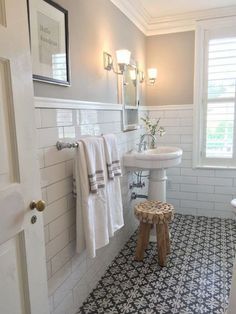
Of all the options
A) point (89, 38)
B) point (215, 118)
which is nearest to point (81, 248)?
point (89, 38)

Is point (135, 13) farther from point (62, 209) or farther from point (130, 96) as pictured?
point (62, 209)

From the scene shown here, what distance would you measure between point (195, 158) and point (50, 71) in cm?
234

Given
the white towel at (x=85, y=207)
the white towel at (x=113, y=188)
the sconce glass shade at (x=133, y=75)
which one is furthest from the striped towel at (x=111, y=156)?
the sconce glass shade at (x=133, y=75)

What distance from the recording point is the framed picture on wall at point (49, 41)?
4.32 feet

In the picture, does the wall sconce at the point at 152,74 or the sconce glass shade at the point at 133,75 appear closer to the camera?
the sconce glass shade at the point at 133,75

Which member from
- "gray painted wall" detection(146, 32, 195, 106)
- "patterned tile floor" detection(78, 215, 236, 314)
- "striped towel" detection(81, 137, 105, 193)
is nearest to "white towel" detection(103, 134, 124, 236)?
"striped towel" detection(81, 137, 105, 193)

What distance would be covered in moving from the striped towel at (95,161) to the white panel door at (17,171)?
0.52m

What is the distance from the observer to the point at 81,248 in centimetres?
168

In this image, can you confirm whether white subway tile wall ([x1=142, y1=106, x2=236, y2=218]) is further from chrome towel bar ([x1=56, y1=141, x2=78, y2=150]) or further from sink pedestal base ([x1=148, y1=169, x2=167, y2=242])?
chrome towel bar ([x1=56, y1=141, x2=78, y2=150])

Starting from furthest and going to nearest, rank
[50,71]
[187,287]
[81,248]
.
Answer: [187,287], [81,248], [50,71]

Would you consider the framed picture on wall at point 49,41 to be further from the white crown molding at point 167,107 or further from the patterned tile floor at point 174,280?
the white crown molding at point 167,107

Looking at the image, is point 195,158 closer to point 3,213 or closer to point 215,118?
point 215,118

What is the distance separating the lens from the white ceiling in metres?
2.69

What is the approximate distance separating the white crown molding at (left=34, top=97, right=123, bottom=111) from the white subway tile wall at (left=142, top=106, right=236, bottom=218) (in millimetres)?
1339
